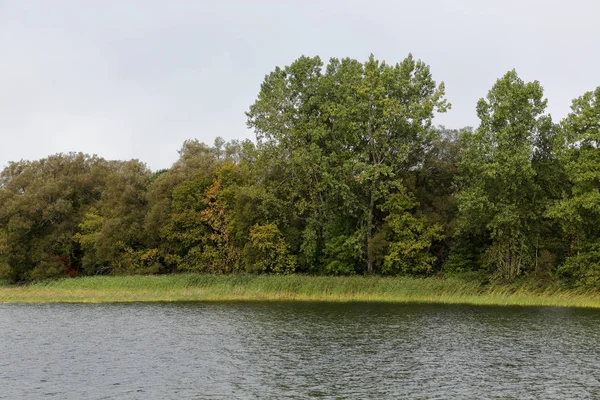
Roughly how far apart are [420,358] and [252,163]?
42.7 meters

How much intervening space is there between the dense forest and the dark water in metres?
14.2

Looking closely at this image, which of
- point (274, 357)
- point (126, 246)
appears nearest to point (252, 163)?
point (126, 246)

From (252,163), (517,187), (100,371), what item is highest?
(252,163)

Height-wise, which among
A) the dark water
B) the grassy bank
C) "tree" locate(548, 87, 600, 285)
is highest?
"tree" locate(548, 87, 600, 285)

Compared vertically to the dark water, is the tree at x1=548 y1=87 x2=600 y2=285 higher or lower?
higher

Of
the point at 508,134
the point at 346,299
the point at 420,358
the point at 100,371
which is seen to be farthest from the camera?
the point at 508,134

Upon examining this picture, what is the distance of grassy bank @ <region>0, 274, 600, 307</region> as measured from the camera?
47.2 meters

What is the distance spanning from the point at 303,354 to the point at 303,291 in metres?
24.3

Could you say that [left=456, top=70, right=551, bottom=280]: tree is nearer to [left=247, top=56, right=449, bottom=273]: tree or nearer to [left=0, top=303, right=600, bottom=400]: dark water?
[left=247, top=56, right=449, bottom=273]: tree

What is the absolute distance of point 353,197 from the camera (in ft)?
197

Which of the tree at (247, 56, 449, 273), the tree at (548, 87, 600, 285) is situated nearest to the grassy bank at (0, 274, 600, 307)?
the tree at (548, 87, 600, 285)

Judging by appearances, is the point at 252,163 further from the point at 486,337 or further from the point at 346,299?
the point at 486,337

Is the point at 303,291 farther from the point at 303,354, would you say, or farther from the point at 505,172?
the point at 303,354

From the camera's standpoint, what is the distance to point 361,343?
2931 centimetres
